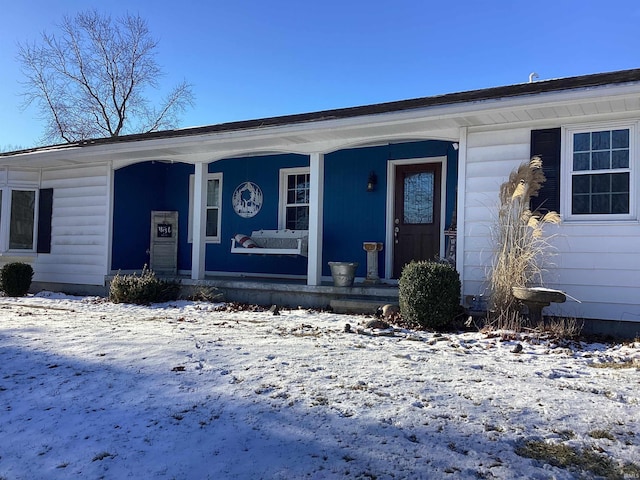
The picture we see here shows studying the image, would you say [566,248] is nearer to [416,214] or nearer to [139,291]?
[416,214]

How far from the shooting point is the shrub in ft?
31.7

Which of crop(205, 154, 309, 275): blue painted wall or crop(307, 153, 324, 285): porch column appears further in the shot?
crop(205, 154, 309, 275): blue painted wall

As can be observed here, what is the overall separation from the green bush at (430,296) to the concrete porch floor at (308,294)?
112cm

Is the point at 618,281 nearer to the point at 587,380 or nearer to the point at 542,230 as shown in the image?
the point at 542,230

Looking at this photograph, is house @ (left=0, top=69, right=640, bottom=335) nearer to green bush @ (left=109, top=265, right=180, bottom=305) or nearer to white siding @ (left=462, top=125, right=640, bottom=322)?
white siding @ (left=462, top=125, right=640, bottom=322)

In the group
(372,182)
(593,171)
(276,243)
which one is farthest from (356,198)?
(593,171)

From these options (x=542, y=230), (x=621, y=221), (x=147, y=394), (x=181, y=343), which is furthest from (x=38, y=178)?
(x=621, y=221)

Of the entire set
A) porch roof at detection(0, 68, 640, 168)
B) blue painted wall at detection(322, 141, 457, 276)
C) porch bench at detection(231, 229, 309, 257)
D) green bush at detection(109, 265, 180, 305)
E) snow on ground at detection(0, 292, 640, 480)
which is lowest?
snow on ground at detection(0, 292, 640, 480)

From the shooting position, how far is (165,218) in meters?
11.6

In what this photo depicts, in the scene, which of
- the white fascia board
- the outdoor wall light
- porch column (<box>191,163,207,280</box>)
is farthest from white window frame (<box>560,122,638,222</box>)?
porch column (<box>191,163,207,280</box>)

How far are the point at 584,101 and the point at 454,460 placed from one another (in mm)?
4663

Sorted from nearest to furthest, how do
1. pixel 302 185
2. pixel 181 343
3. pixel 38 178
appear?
pixel 181 343
pixel 302 185
pixel 38 178

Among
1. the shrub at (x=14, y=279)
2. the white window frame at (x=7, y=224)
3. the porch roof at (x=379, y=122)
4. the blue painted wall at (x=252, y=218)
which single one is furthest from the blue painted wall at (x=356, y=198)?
the white window frame at (x=7, y=224)

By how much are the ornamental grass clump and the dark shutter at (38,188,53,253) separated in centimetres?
943
